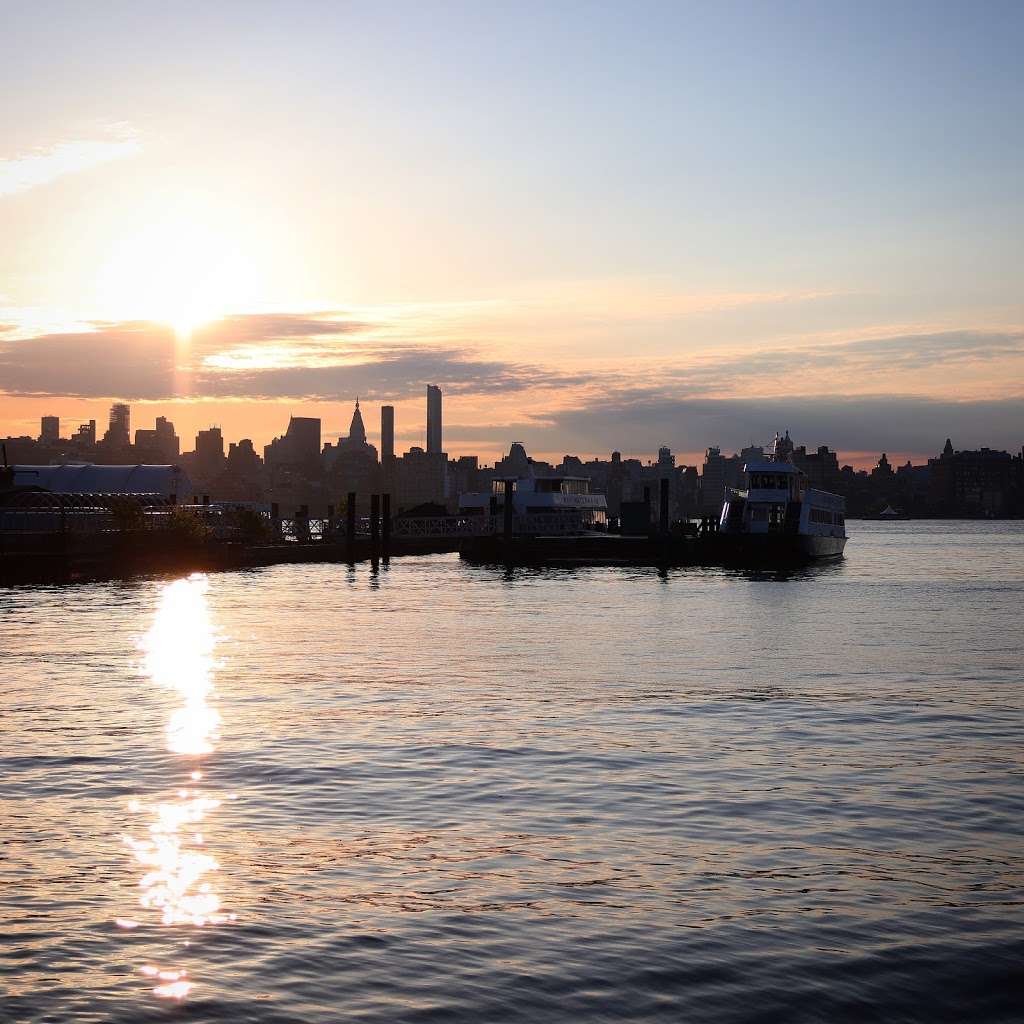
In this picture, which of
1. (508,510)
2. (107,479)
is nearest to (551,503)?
(508,510)

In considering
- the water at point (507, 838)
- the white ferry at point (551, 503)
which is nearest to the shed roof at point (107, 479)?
the white ferry at point (551, 503)

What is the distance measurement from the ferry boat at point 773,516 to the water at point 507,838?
2588 inches

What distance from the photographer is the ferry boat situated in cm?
10381

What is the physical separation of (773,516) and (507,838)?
309 ft

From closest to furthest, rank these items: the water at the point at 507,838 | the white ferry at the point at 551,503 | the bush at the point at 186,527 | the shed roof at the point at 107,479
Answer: the water at the point at 507,838 → the bush at the point at 186,527 → the shed roof at the point at 107,479 → the white ferry at the point at 551,503

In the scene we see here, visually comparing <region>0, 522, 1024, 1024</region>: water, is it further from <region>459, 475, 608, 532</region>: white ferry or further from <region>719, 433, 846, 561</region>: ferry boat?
<region>459, 475, 608, 532</region>: white ferry

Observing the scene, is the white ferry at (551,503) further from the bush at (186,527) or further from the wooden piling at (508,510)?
the bush at (186,527)

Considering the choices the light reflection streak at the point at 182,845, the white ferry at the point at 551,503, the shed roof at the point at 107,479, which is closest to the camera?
the light reflection streak at the point at 182,845

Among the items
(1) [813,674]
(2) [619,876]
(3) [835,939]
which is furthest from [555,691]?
(3) [835,939]

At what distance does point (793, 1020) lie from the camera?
10305mm

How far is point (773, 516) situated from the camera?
10788 cm

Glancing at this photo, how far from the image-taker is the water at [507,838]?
11.0 meters

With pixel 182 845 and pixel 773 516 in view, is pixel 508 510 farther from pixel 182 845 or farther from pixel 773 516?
pixel 182 845

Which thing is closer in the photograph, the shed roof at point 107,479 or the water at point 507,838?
the water at point 507,838
